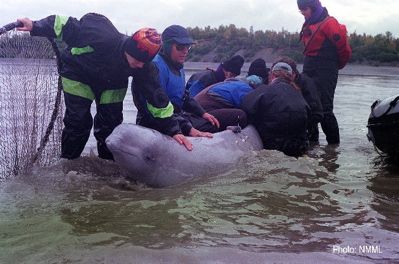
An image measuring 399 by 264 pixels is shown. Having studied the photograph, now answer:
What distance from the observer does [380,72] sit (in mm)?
26109

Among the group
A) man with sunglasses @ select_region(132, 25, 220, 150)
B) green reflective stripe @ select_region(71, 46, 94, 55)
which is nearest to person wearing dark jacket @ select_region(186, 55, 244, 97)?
man with sunglasses @ select_region(132, 25, 220, 150)

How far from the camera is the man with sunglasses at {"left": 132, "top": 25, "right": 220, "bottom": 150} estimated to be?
4.87 metres

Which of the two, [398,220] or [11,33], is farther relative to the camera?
[11,33]

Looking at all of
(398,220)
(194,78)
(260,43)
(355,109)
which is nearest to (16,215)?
(398,220)

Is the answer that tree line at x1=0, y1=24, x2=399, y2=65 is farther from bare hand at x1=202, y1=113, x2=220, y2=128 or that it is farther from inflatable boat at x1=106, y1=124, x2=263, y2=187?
inflatable boat at x1=106, y1=124, x2=263, y2=187

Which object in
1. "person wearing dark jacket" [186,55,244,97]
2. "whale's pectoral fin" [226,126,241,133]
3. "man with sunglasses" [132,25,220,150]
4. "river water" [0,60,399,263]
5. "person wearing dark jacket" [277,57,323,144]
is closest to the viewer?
"river water" [0,60,399,263]

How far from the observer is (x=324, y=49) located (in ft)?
23.0

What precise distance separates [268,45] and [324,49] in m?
22.9

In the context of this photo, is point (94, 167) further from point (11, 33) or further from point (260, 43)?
point (260, 43)

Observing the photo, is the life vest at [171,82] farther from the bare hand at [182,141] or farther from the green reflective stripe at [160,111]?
the bare hand at [182,141]

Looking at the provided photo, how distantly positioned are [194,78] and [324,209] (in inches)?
160

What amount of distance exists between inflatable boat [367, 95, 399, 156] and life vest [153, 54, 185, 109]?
2338 millimetres

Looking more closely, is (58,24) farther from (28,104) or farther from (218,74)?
(218,74)

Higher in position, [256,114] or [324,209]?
[256,114]
